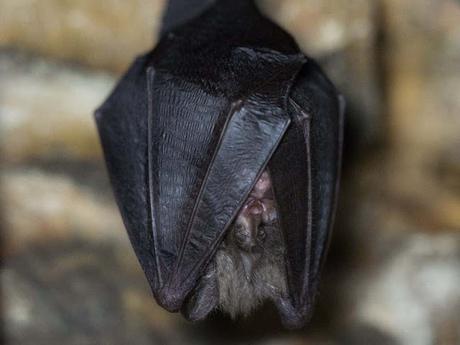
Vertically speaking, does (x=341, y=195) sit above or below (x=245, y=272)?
below

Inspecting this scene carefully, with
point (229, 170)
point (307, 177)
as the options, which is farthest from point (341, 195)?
point (229, 170)

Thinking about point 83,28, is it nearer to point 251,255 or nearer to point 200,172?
point 200,172

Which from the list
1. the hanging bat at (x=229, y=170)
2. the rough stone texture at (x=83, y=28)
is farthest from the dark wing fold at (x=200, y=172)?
the rough stone texture at (x=83, y=28)

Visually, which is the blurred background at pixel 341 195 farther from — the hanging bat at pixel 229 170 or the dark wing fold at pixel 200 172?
the dark wing fold at pixel 200 172

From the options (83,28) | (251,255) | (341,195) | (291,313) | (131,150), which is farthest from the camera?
(341,195)

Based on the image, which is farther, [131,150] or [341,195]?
[341,195]

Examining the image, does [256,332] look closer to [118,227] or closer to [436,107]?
[118,227]
